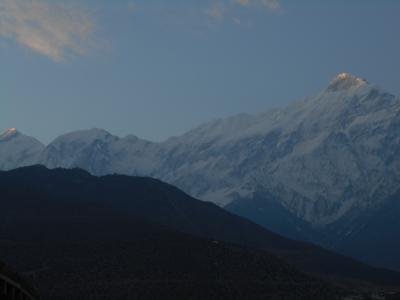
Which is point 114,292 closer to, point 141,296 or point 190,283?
point 141,296

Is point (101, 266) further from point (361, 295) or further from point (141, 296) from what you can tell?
point (361, 295)

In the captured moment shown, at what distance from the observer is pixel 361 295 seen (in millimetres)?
173500

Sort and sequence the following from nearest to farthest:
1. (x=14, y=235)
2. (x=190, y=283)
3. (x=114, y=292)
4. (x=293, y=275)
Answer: (x=114, y=292) → (x=190, y=283) → (x=293, y=275) → (x=14, y=235)

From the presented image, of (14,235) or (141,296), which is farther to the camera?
(14,235)

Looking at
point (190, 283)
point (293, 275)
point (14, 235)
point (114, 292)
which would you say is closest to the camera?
point (114, 292)

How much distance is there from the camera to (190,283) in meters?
148

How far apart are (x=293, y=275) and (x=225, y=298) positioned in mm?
26138

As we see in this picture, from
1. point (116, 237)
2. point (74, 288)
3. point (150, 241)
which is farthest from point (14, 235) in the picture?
point (74, 288)

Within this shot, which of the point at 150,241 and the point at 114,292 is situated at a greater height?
the point at 150,241

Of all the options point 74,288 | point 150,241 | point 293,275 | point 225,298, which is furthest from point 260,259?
point 74,288

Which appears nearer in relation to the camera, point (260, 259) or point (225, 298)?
point (225, 298)

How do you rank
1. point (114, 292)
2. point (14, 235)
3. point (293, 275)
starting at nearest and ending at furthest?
point (114, 292) → point (293, 275) → point (14, 235)

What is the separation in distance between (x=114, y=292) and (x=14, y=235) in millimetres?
59887

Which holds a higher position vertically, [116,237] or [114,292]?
[116,237]
